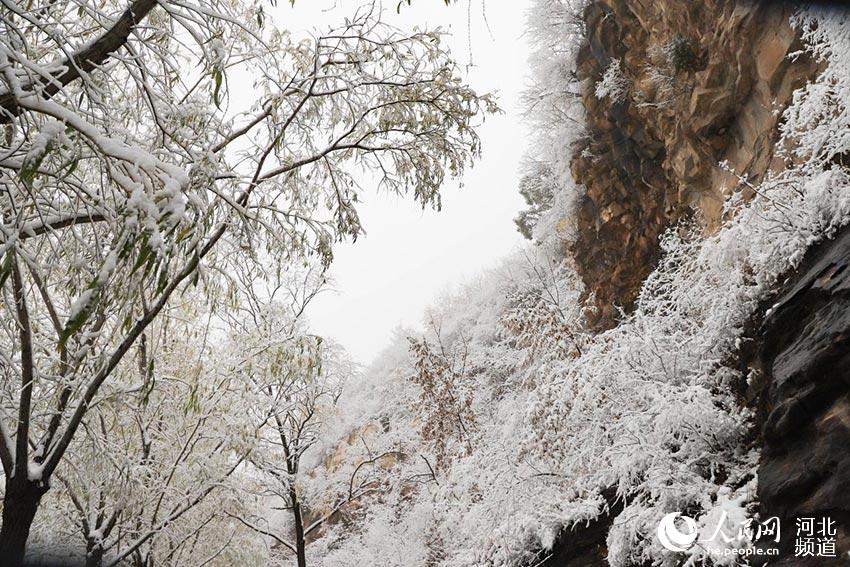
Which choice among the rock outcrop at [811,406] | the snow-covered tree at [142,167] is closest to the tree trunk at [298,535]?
the snow-covered tree at [142,167]

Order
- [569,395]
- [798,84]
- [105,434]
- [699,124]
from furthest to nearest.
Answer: [699,124] → [798,84] → [569,395] → [105,434]

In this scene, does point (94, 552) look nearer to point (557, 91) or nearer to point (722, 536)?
point (722, 536)

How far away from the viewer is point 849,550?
2604 millimetres

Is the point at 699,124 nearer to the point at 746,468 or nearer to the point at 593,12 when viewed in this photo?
the point at 593,12

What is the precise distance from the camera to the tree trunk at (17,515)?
2928 millimetres

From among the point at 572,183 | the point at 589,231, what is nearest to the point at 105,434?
the point at 589,231

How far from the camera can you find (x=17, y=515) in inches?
122

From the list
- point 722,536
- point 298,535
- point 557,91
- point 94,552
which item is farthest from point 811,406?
point 557,91

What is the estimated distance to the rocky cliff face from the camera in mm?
7184

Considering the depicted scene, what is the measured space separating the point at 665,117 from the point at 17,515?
1091cm

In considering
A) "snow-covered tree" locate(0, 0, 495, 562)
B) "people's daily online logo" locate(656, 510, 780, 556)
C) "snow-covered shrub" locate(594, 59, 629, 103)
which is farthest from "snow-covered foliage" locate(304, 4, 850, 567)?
"snow-covered shrub" locate(594, 59, 629, 103)

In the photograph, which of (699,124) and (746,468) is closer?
(746,468)

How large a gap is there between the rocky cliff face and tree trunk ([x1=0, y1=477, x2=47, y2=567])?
226 inches

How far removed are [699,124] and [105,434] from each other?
9.05 m
